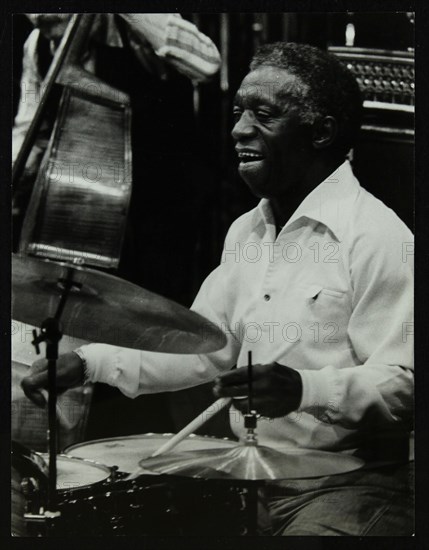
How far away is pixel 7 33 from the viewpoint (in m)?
2.48

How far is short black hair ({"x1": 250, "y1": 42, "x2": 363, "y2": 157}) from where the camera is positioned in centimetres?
240

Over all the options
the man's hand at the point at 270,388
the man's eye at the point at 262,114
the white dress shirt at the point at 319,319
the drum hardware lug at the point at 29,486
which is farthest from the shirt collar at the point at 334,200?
the drum hardware lug at the point at 29,486

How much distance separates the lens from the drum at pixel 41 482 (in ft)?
7.53

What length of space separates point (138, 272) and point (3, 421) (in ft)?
1.80

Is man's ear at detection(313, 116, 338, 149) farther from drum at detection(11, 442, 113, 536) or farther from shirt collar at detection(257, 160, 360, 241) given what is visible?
drum at detection(11, 442, 113, 536)

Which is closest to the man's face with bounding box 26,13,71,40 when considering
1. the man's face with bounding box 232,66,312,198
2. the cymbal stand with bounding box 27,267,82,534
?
the man's face with bounding box 232,66,312,198

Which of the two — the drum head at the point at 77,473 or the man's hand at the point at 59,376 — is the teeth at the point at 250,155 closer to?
the man's hand at the point at 59,376

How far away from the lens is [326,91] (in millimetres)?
2398

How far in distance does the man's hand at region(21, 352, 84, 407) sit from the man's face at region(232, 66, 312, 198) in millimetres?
674

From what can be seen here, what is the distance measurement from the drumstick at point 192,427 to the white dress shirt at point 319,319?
6cm

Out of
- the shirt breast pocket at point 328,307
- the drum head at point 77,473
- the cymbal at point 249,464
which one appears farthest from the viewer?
the shirt breast pocket at point 328,307

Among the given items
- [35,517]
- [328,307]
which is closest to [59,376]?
[35,517]

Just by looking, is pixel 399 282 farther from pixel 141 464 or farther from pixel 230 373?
pixel 141 464

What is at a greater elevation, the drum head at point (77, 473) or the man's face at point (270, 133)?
the man's face at point (270, 133)
